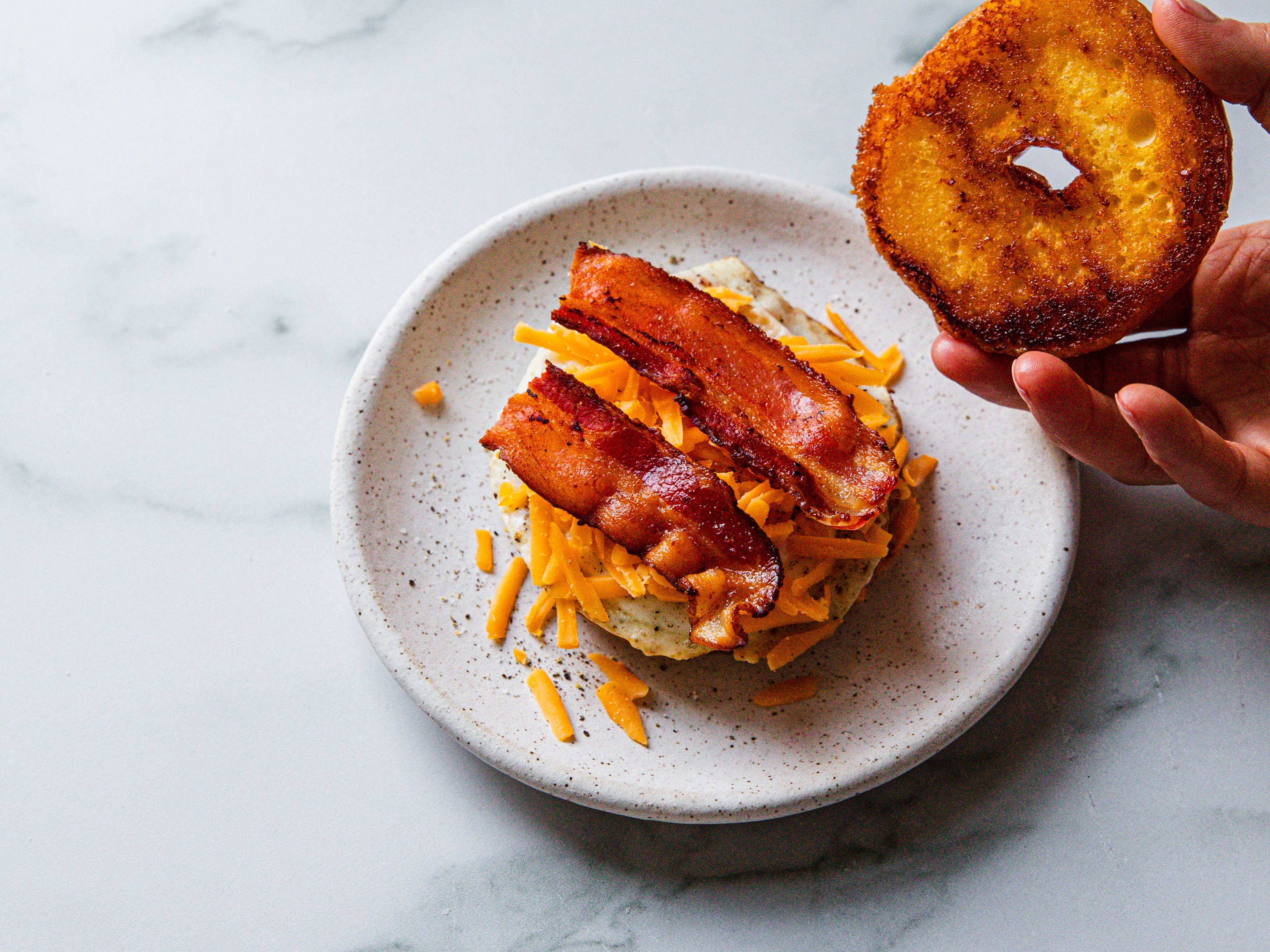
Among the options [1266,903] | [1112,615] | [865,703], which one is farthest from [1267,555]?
[865,703]

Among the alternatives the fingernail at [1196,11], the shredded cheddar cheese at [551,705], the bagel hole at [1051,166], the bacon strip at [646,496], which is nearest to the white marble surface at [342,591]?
the shredded cheddar cheese at [551,705]

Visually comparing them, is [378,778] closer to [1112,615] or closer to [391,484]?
[391,484]

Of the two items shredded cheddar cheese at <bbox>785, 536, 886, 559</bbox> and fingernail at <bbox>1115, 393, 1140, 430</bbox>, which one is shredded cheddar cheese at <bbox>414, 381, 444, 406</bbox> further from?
fingernail at <bbox>1115, 393, 1140, 430</bbox>

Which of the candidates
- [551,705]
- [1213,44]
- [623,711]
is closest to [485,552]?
[551,705]

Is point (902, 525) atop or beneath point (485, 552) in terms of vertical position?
atop

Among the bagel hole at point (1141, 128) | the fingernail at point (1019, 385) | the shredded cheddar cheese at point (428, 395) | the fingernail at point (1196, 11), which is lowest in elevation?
the shredded cheddar cheese at point (428, 395)

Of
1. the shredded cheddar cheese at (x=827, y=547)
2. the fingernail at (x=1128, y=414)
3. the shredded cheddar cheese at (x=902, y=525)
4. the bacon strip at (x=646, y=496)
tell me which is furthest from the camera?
the shredded cheddar cheese at (x=902, y=525)

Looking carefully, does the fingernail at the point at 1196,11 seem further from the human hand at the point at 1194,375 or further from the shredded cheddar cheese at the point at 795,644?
the shredded cheddar cheese at the point at 795,644

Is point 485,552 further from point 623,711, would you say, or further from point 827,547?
point 827,547
